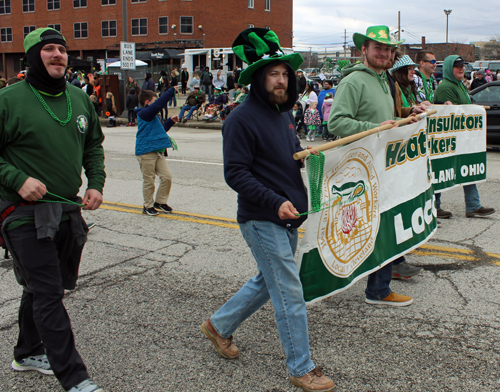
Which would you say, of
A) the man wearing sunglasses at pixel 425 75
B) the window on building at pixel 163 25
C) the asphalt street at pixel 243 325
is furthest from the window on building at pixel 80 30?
the asphalt street at pixel 243 325

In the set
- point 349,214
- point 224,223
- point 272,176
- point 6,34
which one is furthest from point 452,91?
point 6,34

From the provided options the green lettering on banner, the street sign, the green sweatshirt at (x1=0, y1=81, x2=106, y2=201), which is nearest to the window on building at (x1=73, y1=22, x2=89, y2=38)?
the street sign

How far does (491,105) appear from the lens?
12.9 meters

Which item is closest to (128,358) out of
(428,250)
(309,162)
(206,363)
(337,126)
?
(206,363)

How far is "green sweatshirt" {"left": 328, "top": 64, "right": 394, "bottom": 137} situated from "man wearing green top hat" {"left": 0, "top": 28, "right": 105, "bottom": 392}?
191cm

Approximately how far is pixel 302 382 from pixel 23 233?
67.4 inches

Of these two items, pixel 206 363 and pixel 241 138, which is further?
pixel 206 363

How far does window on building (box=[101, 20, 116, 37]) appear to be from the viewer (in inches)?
2215

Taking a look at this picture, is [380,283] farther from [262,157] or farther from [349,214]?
[262,157]

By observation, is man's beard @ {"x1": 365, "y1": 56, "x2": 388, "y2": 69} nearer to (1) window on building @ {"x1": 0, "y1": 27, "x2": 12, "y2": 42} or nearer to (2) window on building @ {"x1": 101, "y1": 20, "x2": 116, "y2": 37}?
(2) window on building @ {"x1": 101, "y1": 20, "x2": 116, "y2": 37}

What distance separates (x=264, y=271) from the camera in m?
2.97

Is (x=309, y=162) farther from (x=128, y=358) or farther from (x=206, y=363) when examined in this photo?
(x=128, y=358)

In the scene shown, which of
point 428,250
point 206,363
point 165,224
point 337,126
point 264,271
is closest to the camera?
point 264,271

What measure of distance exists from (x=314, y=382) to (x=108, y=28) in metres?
59.1
